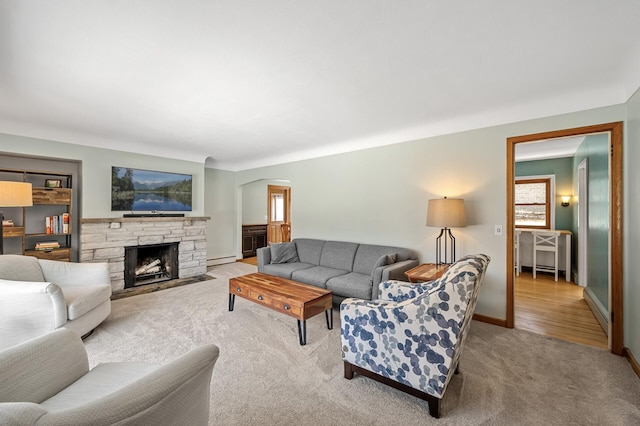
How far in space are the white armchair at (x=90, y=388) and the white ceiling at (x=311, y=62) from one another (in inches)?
72.2

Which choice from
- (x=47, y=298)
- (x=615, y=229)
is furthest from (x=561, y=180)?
(x=47, y=298)

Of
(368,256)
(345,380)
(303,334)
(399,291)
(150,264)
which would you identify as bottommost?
(345,380)

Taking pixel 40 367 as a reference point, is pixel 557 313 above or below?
below

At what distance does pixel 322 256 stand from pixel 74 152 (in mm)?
4150

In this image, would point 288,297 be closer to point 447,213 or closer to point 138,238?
point 447,213

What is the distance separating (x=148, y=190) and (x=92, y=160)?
89 centimetres

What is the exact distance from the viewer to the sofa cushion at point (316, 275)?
3650 mm

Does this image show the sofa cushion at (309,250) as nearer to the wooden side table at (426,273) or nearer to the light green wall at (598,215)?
the wooden side table at (426,273)

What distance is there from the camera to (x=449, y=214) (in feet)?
10.1

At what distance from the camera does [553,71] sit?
90.0 inches

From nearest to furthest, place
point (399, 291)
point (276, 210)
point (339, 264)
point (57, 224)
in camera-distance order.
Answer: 1. point (399, 291)
2. point (57, 224)
3. point (339, 264)
4. point (276, 210)

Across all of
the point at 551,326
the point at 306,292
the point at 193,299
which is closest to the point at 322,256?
the point at 306,292

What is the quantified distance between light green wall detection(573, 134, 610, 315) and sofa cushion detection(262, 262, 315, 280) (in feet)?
11.8

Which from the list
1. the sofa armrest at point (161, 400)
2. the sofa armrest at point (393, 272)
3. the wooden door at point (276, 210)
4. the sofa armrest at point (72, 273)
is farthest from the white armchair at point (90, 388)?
the wooden door at point (276, 210)
